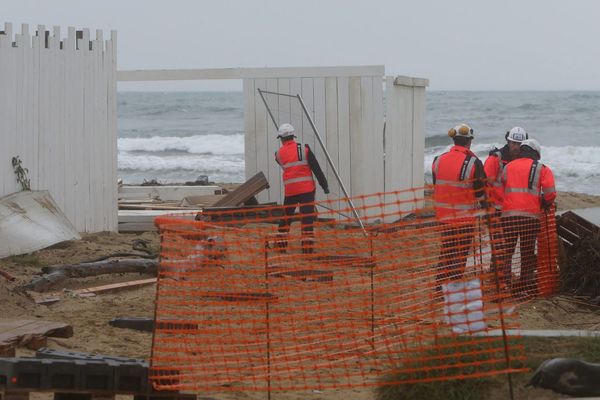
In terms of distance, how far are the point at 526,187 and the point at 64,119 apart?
710cm

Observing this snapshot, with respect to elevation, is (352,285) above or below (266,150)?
below

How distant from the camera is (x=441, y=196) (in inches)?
495

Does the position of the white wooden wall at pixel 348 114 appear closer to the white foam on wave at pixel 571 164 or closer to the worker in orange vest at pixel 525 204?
the worker in orange vest at pixel 525 204

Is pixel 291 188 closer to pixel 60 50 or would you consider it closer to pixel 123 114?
pixel 60 50

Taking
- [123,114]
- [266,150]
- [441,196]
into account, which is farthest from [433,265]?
[123,114]

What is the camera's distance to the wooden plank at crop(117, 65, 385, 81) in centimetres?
1909

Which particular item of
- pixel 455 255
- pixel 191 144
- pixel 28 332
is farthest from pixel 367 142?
pixel 191 144

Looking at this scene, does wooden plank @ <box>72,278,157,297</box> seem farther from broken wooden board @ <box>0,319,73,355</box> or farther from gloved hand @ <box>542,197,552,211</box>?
gloved hand @ <box>542,197,552,211</box>

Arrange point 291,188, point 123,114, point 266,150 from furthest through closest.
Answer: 1. point 123,114
2. point 266,150
3. point 291,188

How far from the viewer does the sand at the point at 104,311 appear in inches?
381

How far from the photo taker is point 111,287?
41.1ft

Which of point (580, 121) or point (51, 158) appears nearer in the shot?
point (51, 158)

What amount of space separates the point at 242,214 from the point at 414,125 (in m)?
4.91

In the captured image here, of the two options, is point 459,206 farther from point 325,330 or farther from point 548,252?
point 325,330
